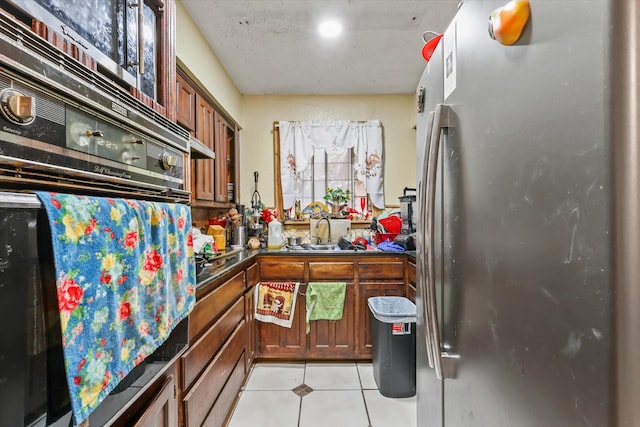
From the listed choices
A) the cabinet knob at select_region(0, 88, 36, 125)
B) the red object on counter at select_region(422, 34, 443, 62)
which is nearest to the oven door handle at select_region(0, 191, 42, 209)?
the cabinet knob at select_region(0, 88, 36, 125)

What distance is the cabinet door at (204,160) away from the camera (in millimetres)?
2299

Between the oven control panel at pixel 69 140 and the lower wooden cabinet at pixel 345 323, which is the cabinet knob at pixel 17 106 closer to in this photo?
the oven control panel at pixel 69 140

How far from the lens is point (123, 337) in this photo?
0.67 meters

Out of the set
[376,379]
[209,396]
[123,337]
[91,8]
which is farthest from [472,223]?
[376,379]

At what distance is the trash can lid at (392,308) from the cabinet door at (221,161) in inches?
62.3

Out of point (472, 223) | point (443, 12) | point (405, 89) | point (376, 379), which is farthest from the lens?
point (405, 89)

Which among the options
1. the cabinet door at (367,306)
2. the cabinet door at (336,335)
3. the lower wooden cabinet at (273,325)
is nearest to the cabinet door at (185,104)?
the lower wooden cabinet at (273,325)

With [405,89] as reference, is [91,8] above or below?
below

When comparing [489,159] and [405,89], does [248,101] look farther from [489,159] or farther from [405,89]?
[489,159]

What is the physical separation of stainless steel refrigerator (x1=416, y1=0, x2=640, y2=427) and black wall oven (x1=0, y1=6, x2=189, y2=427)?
83 cm

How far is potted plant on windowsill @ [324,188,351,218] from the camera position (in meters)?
3.35

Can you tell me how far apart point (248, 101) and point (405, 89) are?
1.70 meters

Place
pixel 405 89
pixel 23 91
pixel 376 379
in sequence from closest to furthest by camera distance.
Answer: pixel 23 91
pixel 376 379
pixel 405 89

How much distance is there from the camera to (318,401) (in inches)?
80.1
